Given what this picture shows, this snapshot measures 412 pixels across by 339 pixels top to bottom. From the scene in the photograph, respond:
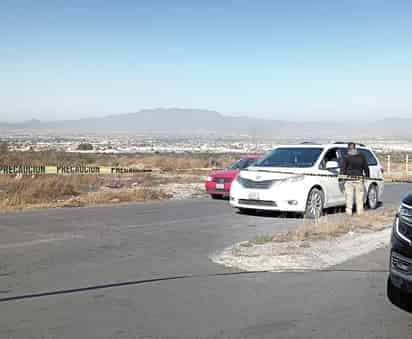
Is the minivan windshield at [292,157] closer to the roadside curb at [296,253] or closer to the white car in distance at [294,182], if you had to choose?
the white car in distance at [294,182]

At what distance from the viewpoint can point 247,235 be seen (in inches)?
490

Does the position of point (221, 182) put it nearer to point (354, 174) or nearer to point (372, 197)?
point (372, 197)

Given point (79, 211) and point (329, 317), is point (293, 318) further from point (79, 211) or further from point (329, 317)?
point (79, 211)

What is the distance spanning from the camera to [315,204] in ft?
50.2

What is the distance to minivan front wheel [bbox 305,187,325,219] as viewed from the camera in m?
15.0

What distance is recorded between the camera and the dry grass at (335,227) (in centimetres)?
1147

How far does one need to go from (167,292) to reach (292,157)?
30.1ft

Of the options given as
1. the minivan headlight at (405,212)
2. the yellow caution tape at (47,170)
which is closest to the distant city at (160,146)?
the yellow caution tape at (47,170)

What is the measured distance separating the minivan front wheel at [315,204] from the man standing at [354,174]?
2.03 ft

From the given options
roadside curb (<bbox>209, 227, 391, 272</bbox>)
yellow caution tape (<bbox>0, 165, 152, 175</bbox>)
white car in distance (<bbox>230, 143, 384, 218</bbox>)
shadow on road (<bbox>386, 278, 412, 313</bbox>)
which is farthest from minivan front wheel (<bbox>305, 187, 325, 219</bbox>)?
yellow caution tape (<bbox>0, 165, 152, 175</bbox>)

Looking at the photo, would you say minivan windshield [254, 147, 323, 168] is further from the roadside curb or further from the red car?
the roadside curb

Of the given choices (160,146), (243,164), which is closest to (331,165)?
(243,164)

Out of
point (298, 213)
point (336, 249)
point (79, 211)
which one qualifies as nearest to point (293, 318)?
point (336, 249)

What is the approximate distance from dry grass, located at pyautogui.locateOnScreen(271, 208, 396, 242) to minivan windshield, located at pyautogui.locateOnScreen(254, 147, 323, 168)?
5.27ft
